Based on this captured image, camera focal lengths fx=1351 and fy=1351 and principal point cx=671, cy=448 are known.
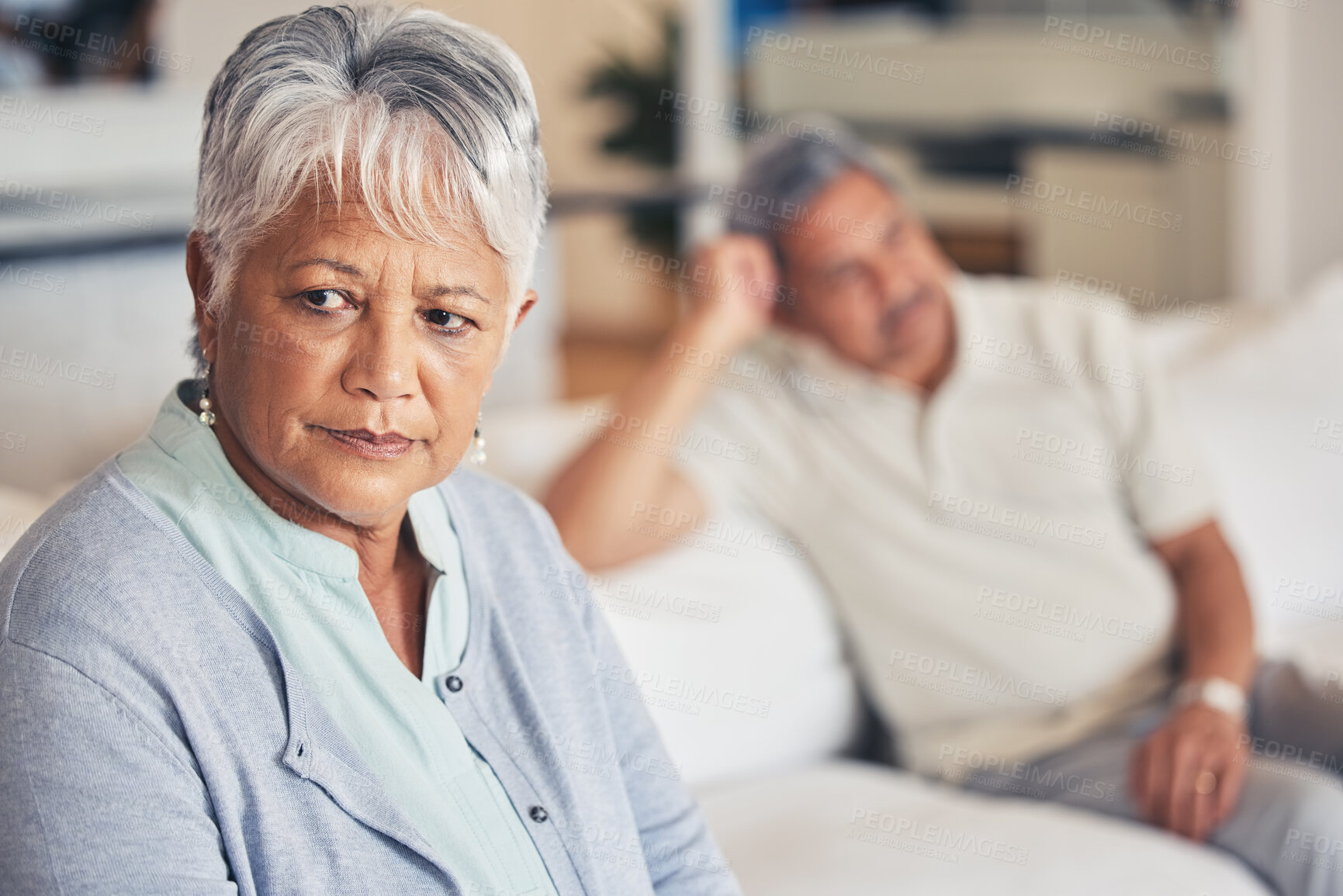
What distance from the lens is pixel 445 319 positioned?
887 mm

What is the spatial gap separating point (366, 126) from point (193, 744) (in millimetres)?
384

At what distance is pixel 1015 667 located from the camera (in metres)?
1.80

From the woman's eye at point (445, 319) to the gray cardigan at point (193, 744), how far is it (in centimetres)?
21

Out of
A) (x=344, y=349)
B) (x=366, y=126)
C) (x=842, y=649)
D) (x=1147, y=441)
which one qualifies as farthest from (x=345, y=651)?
(x=1147, y=441)

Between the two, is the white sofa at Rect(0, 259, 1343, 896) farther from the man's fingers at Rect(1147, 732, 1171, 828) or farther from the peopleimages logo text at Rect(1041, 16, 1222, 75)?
the peopleimages logo text at Rect(1041, 16, 1222, 75)

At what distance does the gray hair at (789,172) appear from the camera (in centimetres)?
192

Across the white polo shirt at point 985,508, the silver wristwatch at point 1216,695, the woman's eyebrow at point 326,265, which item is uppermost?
the woman's eyebrow at point 326,265

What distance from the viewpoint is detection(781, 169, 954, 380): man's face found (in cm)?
192

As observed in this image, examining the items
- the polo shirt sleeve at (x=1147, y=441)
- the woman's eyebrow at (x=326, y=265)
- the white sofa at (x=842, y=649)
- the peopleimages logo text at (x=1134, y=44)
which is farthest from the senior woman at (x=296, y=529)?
the peopleimages logo text at (x=1134, y=44)

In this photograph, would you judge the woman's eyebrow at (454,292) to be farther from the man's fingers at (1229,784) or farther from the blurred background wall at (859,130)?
the blurred background wall at (859,130)

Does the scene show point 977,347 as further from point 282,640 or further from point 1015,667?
point 282,640

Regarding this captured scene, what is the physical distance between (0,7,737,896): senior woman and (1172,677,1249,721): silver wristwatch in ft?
3.52

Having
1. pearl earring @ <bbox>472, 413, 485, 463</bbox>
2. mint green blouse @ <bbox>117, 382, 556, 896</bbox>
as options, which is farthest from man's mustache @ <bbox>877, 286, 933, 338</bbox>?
mint green blouse @ <bbox>117, 382, 556, 896</bbox>

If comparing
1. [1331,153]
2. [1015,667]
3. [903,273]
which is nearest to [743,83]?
[1331,153]
